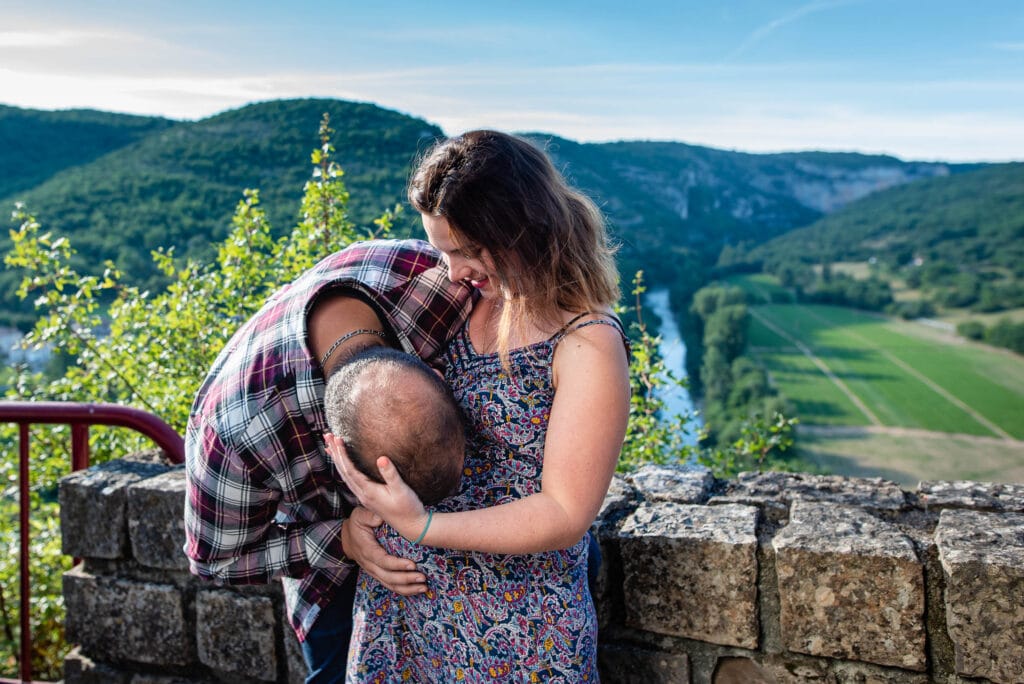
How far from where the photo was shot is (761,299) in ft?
160

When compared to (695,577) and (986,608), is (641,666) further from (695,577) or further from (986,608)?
(986,608)

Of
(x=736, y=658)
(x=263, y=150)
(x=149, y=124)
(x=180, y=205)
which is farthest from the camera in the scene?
(x=149, y=124)

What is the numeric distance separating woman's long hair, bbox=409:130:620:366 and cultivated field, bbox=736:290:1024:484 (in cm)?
3246

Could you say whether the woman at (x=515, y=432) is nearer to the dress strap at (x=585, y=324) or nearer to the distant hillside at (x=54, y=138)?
the dress strap at (x=585, y=324)

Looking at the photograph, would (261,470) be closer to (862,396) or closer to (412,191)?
(412,191)

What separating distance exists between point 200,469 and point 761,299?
50.3 m

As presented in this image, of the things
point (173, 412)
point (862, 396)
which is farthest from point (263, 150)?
point (862, 396)

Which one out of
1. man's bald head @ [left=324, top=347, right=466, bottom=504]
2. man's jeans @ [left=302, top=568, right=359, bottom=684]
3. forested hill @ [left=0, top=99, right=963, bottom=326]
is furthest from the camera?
forested hill @ [left=0, top=99, right=963, bottom=326]

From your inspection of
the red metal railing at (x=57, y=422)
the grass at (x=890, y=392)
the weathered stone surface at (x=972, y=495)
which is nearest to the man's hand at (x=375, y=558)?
the red metal railing at (x=57, y=422)

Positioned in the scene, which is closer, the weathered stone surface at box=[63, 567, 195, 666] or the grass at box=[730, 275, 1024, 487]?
the weathered stone surface at box=[63, 567, 195, 666]

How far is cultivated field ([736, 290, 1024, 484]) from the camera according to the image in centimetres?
3459

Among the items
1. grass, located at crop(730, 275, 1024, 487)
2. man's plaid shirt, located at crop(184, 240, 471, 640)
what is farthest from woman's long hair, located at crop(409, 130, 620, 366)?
grass, located at crop(730, 275, 1024, 487)

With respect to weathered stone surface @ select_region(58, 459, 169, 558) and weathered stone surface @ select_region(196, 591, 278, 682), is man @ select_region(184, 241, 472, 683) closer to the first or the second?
weathered stone surface @ select_region(196, 591, 278, 682)

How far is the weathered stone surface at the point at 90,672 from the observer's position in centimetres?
223
